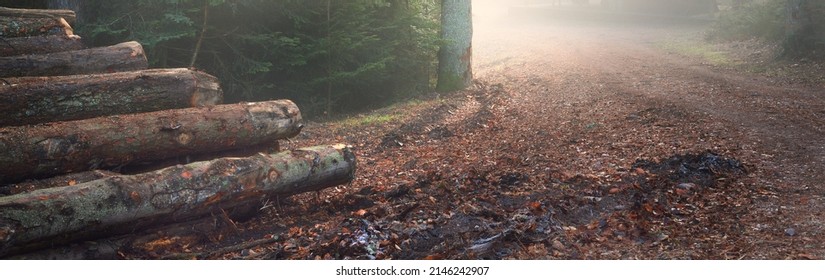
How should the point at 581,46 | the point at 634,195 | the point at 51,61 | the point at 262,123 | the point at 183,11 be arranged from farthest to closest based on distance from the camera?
the point at 581,46 < the point at 183,11 < the point at 51,61 < the point at 262,123 < the point at 634,195

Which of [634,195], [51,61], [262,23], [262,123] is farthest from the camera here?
[262,23]

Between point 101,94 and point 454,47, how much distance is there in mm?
9256

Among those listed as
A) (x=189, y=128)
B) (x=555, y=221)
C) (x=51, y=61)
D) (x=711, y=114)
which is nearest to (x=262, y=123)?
(x=189, y=128)

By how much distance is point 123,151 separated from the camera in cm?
632

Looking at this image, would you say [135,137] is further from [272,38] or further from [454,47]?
[454,47]

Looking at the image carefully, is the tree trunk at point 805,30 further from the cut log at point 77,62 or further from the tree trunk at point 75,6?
the tree trunk at point 75,6

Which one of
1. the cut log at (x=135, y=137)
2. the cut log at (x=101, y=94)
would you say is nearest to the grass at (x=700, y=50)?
the cut log at (x=135, y=137)

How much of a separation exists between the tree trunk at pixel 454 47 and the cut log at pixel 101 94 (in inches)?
314

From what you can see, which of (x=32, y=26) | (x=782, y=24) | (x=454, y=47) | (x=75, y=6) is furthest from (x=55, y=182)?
(x=782, y=24)

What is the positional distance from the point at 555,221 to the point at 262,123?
3470 millimetres

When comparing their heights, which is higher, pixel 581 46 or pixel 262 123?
pixel 262 123

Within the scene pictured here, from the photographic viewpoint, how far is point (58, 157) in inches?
235

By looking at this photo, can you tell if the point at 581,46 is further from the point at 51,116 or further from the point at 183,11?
the point at 51,116

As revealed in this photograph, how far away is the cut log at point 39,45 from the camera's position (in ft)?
26.8
